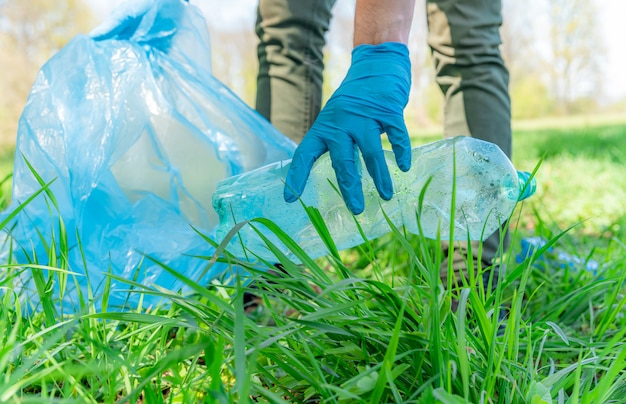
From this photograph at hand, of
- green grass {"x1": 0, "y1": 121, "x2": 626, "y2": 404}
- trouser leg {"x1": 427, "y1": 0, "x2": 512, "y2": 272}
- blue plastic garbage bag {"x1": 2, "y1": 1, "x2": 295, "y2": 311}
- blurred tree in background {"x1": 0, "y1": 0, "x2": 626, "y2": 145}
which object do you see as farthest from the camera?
blurred tree in background {"x1": 0, "y1": 0, "x2": 626, "y2": 145}

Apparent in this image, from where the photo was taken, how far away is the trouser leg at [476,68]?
1593mm

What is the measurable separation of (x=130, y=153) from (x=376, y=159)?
0.73 meters

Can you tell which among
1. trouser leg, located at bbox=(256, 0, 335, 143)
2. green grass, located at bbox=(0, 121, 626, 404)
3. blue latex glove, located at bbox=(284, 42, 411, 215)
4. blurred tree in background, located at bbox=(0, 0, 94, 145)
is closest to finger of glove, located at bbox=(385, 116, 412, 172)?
blue latex glove, located at bbox=(284, 42, 411, 215)

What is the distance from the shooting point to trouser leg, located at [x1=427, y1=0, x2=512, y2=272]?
1593 millimetres

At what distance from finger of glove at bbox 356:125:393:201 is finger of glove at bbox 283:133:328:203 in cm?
10

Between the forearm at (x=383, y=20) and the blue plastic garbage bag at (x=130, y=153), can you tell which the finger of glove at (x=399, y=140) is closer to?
the forearm at (x=383, y=20)

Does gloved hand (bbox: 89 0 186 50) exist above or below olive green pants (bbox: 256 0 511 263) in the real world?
above

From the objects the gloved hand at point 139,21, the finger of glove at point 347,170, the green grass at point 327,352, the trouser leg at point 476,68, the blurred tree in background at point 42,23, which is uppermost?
the blurred tree in background at point 42,23

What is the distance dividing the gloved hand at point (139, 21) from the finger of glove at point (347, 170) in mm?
816

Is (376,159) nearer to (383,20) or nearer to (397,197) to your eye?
(397,197)

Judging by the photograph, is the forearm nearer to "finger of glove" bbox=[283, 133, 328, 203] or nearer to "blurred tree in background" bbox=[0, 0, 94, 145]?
"finger of glove" bbox=[283, 133, 328, 203]

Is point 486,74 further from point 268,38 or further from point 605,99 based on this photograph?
point 605,99

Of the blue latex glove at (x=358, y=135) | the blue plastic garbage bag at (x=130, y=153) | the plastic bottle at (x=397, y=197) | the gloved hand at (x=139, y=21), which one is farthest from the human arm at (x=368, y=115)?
the gloved hand at (x=139, y=21)

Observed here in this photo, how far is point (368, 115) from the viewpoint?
3.92ft
